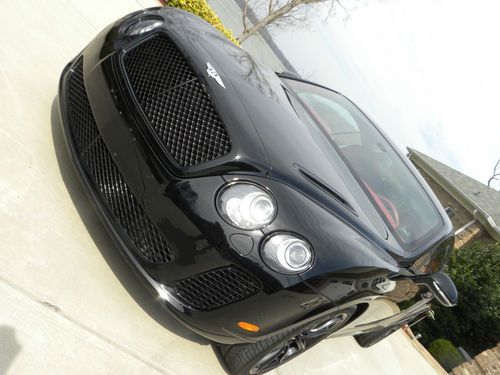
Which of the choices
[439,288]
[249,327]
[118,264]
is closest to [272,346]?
[249,327]

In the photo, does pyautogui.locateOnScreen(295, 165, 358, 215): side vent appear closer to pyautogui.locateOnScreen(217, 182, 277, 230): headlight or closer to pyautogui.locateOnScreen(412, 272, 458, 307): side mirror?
pyautogui.locateOnScreen(217, 182, 277, 230): headlight

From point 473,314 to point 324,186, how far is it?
27.4 feet

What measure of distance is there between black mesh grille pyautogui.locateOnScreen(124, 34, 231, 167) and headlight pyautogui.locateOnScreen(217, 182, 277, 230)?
19cm

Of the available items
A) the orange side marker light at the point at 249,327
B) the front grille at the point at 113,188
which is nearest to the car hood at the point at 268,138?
the front grille at the point at 113,188

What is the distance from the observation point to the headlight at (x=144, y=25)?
97.5 inches

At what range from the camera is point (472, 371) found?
5238 millimetres

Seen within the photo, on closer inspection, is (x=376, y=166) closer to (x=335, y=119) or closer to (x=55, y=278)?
(x=335, y=119)

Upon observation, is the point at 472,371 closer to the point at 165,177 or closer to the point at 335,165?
the point at 335,165

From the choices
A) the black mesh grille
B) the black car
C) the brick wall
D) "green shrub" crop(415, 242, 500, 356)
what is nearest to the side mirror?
the black car

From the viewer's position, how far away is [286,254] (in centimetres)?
191

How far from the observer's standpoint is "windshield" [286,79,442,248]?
2.88m

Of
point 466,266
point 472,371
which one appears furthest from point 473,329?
point 472,371

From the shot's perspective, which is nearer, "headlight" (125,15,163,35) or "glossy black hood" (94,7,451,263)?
"glossy black hood" (94,7,451,263)

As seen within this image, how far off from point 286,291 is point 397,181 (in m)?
1.75
